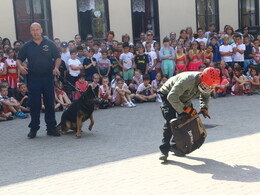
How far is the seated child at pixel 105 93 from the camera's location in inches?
471

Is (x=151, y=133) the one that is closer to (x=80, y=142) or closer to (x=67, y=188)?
(x=80, y=142)

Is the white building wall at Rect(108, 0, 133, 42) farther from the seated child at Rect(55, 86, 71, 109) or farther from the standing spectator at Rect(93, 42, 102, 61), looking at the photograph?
the seated child at Rect(55, 86, 71, 109)

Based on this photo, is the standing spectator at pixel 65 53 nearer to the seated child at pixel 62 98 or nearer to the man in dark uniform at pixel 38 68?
the seated child at pixel 62 98

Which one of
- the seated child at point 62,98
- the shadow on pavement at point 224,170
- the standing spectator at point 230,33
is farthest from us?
the standing spectator at point 230,33

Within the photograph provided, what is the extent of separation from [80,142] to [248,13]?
14.8 metres

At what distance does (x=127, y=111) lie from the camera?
36.8 feet

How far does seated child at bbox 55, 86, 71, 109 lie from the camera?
11.5 metres

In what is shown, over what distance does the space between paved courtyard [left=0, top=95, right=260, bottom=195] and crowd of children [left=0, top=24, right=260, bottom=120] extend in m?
2.32

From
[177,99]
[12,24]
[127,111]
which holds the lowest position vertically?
[127,111]

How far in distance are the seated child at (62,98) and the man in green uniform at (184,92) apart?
5.84 metres

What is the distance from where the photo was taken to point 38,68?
792 cm

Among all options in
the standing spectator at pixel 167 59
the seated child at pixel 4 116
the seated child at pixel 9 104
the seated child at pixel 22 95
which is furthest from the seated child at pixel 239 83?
the seated child at pixel 4 116

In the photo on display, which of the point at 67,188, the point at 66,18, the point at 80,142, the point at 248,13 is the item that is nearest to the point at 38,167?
the point at 67,188

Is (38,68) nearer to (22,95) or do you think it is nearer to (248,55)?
(22,95)
